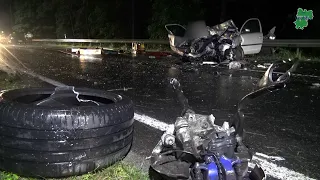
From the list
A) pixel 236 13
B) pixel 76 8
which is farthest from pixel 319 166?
pixel 76 8

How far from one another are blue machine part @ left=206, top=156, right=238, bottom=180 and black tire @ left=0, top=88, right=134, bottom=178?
0.83 meters

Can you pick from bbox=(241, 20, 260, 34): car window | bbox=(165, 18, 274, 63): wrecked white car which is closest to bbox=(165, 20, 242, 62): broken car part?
bbox=(165, 18, 274, 63): wrecked white car

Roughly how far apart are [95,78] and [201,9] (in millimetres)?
14585

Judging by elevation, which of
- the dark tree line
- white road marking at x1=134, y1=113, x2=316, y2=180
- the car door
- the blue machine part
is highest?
the dark tree line

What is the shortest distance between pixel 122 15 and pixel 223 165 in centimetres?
2849

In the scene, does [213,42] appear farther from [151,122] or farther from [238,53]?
[151,122]

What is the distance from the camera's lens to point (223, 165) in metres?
2.07

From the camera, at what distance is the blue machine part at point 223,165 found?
202cm

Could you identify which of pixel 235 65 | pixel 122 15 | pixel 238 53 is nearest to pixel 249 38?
pixel 238 53

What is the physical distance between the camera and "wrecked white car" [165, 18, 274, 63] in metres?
10.5

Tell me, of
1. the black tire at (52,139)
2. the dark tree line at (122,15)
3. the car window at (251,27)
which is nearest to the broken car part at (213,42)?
the car window at (251,27)

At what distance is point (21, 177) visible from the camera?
2441 mm

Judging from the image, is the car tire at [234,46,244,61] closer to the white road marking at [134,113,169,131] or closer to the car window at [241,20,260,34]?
the car window at [241,20,260,34]

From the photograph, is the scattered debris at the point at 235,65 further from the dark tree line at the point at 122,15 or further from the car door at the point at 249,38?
the dark tree line at the point at 122,15
